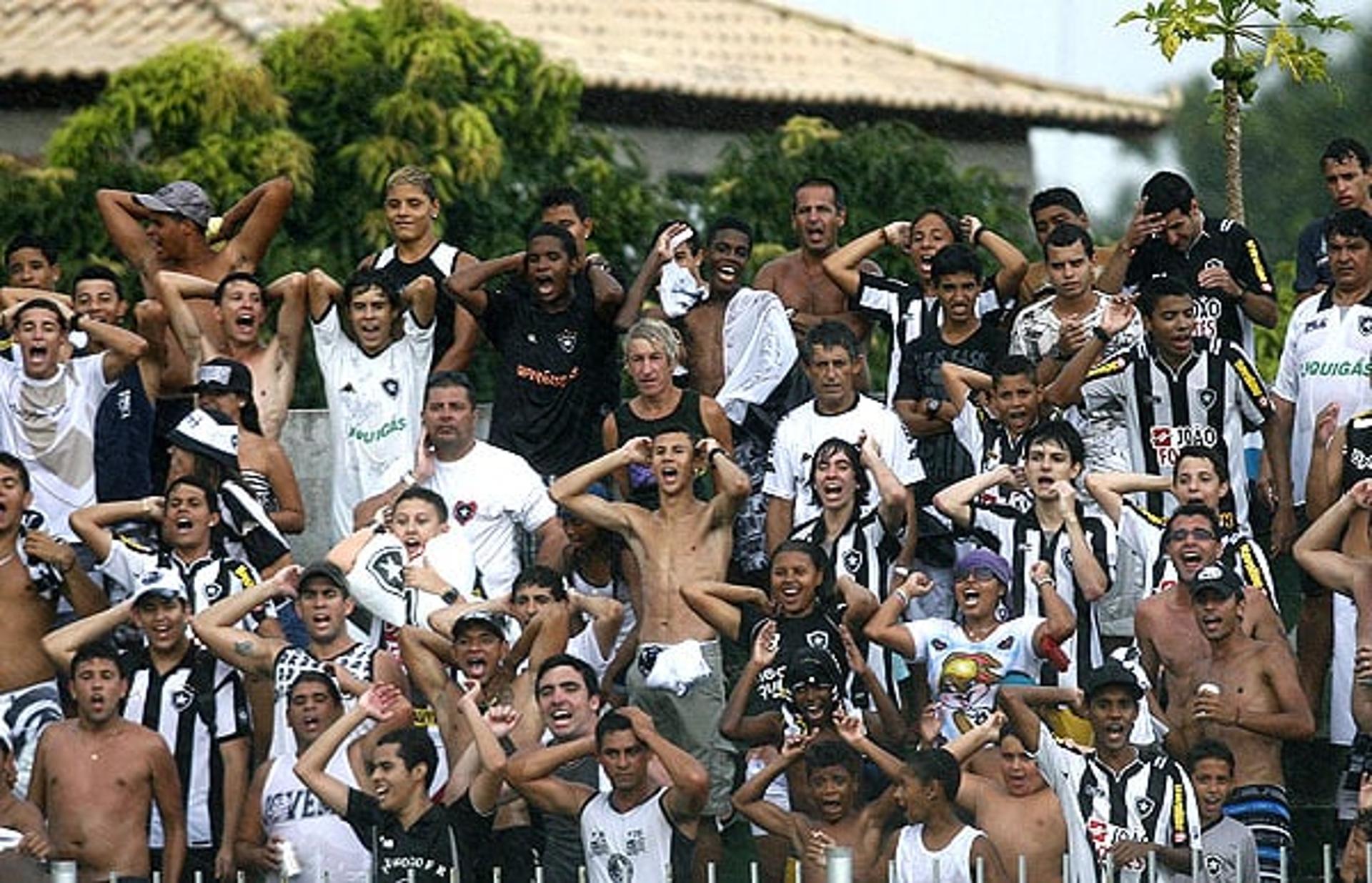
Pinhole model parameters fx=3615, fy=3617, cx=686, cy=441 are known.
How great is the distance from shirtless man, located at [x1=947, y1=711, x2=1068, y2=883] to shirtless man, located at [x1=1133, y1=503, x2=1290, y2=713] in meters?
0.89

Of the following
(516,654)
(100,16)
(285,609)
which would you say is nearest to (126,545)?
(285,609)

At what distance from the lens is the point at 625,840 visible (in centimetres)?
1491

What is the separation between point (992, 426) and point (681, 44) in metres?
18.9

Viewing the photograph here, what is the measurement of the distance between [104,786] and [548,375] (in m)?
3.18

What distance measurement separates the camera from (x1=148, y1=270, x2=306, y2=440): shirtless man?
672 inches

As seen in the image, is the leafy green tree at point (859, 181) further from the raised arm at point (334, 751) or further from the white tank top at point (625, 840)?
the white tank top at point (625, 840)

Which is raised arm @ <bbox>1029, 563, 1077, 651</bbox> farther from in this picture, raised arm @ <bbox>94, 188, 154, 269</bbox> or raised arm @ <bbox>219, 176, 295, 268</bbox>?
raised arm @ <bbox>94, 188, 154, 269</bbox>

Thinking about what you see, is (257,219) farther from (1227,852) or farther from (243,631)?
(1227,852)

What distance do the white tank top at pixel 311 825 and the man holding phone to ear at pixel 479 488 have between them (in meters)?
1.54

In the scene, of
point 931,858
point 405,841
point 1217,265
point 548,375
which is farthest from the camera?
point 548,375

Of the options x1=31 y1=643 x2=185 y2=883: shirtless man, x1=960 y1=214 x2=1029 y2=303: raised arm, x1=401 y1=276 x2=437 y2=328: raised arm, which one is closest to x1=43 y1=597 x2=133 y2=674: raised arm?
x1=31 y1=643 x2=185 y2=883: shirtless man

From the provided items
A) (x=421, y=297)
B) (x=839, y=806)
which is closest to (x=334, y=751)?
(x=839, y=806)

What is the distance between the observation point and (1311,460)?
16.3 meters

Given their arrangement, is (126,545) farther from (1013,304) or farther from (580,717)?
(1013,304)
